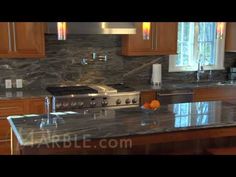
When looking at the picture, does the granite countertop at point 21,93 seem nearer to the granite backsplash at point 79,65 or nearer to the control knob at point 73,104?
the granite backsplash at point 79,65

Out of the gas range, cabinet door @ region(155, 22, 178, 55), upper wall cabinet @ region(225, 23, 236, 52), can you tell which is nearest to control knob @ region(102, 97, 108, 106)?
the gas range

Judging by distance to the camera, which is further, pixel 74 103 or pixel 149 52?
pixel 149 52

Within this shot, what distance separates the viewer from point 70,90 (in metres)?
4.16

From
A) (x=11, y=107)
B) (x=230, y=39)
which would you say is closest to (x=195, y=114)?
(x=11, y=107)

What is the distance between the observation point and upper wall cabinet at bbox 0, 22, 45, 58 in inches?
150

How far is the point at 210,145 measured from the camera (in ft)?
9.07

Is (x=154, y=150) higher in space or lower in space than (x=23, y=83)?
lower

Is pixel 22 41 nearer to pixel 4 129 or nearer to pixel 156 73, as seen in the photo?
pixel 4 129

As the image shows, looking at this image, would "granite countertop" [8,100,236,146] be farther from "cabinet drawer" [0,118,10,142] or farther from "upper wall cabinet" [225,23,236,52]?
"upper wall cabinet" [225,23,236,52]

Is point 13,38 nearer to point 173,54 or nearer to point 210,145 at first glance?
point 173,54

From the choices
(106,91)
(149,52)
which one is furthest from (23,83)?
(149,52)

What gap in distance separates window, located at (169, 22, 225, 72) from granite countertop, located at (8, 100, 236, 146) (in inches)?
86.2

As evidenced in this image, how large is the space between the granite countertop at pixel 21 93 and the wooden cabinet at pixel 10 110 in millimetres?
45
